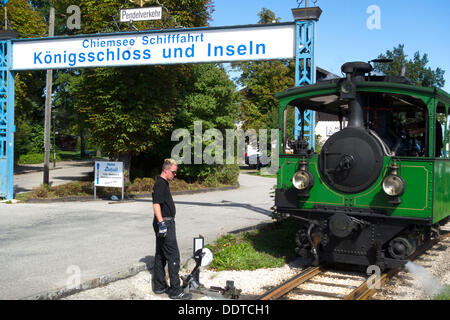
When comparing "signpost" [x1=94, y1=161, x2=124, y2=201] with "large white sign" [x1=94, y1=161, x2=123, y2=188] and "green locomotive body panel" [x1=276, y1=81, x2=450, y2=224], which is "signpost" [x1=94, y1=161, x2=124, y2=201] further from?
"green locomotive body panel" [x1=276, y1=81, x2=450, y2=224]

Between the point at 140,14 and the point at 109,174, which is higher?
the point at 140,14

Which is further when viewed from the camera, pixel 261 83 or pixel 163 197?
pixel 261 83

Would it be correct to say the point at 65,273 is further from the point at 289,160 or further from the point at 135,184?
the point at 135,184

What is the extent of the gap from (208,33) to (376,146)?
314 inches

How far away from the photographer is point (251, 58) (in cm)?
1314

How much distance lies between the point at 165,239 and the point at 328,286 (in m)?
2.52

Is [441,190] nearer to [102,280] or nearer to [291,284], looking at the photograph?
[291,284]

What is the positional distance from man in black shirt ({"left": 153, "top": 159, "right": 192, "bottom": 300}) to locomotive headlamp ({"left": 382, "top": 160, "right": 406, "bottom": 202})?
123 inches

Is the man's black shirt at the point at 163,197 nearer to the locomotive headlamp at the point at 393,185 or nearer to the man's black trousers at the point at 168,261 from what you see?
the man's black trousers at the point at 168,261

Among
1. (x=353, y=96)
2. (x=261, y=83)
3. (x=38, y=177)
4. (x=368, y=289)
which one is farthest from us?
(x=261, y=83)

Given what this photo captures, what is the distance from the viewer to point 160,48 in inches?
558

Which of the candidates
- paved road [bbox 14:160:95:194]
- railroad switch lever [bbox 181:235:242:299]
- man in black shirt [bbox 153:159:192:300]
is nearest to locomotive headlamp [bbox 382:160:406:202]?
railroad switch lever [bbox 181:235:242:299]

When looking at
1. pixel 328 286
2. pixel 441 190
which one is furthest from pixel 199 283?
pixel 441 190
